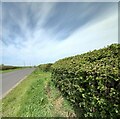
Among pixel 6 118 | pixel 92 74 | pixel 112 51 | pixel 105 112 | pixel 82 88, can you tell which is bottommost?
pixel 6 118

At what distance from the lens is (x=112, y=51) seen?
430 centimetres

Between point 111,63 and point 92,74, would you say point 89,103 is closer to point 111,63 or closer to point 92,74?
point 92,74

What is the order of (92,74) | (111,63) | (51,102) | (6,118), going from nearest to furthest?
(111,63) < (92,74) < (6,118) < (51,102)

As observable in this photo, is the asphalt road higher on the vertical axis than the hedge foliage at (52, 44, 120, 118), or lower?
lower

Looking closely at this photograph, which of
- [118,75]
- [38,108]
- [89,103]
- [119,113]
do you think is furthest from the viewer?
[38,108]

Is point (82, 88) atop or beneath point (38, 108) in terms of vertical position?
atop

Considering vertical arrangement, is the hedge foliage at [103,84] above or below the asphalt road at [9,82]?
above

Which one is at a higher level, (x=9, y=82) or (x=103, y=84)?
(x=103, y=84)

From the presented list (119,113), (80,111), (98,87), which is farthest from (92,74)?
(80,111)

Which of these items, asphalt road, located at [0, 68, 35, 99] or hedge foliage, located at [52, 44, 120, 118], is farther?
asphalt road, located at [0, 68, 35, 99]

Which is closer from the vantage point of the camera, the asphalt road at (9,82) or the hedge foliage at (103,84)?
the hedge foliage at (103,84)

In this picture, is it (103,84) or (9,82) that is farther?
(9,82)

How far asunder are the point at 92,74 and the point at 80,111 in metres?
2.26

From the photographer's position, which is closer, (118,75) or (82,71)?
(118,75)
